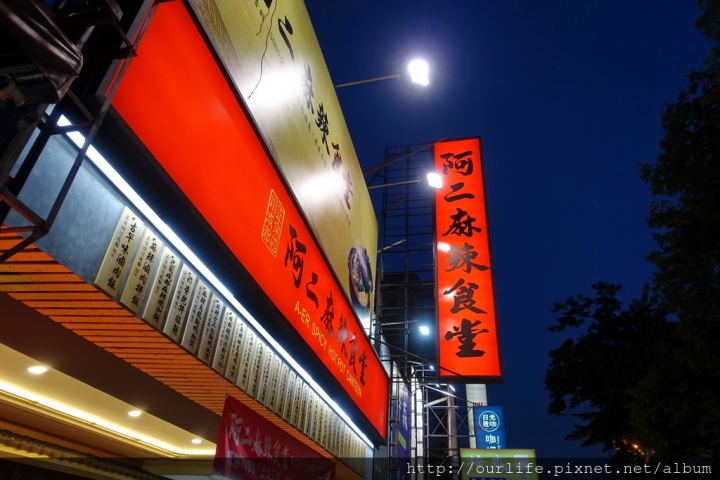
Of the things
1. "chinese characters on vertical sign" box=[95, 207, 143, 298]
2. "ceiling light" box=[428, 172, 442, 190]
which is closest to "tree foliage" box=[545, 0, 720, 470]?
"ceiling light" box=[428, 172, 442, 190]

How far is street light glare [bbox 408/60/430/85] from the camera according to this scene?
976 centimetres

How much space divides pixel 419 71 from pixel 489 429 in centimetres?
1275

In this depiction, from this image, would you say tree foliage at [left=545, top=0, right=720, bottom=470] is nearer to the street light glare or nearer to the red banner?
the street light glare

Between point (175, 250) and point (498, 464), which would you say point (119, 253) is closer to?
point (175, 250)

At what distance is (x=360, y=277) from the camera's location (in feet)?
36.3

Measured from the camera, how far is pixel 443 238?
42.0ft

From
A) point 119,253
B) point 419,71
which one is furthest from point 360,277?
point 119,253

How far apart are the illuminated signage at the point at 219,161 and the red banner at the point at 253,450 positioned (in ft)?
3.60

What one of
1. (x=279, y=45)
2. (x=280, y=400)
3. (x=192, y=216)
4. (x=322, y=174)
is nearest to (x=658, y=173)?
(x=322, y=174)

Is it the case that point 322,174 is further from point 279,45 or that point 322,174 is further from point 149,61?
point 149,61

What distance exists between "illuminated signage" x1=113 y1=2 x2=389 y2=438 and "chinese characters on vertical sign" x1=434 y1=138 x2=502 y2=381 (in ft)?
18.0

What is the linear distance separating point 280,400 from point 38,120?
4407 mm

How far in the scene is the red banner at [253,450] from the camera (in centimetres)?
450

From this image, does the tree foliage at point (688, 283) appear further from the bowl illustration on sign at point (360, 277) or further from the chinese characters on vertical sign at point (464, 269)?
the bowl illustration on sign at point (360, 277)
